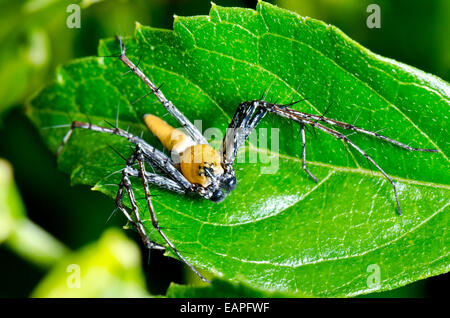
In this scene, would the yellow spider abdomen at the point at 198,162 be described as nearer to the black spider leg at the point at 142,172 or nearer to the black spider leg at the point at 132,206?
the black spider leg at the point at 142,172

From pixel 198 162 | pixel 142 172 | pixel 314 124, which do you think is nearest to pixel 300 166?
pixel 314 124

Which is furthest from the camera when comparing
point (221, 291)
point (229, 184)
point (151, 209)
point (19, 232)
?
point (19, 232)

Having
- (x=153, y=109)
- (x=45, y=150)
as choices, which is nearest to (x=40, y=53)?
(x=45, y=150)

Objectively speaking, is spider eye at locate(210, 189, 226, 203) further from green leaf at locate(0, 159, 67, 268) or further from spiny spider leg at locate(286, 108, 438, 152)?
green leaf at locate(0, 159, 67, 268)

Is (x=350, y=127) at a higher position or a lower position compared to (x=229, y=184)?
higher

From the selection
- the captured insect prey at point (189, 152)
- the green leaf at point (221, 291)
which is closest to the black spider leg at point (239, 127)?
the captured insect prey at point (189, 152)

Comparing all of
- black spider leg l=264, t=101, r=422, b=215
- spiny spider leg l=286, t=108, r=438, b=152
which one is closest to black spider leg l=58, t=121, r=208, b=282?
black spider leg l=264, t=101, r=422, b=215

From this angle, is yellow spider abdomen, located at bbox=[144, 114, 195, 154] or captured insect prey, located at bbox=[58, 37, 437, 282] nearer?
captured insect prey, located at bbox=[58, 37, 437, 282]

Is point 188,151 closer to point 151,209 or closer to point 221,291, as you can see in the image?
point 151,209

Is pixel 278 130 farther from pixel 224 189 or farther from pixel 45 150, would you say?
pixel 45 150
